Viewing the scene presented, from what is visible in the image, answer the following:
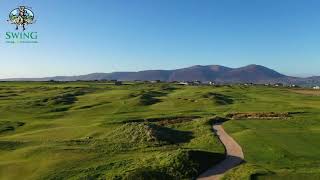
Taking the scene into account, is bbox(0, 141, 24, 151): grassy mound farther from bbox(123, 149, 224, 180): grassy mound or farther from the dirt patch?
the dirt patch

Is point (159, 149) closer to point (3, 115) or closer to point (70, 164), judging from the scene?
point (70, 164)

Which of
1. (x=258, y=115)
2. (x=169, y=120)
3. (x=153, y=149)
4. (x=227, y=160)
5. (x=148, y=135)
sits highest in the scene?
(x=148, y=135)

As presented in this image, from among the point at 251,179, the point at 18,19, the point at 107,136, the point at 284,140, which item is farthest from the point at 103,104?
the point at 251,179

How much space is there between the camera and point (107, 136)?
58438mm

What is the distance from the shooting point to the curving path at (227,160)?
1507 inches

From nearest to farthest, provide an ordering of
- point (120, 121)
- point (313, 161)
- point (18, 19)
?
1. point (313, 161)
2. point (18, 19)
3. point (120, 121)

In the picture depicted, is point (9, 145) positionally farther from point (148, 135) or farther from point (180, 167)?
point (180, 167)

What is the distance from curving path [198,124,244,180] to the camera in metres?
38.3

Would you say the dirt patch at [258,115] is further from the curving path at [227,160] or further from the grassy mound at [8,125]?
the grassy mound at [8,125]

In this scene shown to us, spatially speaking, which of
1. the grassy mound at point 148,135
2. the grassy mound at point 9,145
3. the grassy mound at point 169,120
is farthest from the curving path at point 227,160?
the grassy mound at point 9,145

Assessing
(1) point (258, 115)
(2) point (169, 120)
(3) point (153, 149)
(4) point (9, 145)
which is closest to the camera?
(3) point (153, 149)

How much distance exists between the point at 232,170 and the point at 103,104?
242 ft

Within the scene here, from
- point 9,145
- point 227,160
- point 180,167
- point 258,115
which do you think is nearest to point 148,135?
point 227,160

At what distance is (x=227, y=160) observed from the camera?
43.4 metres
